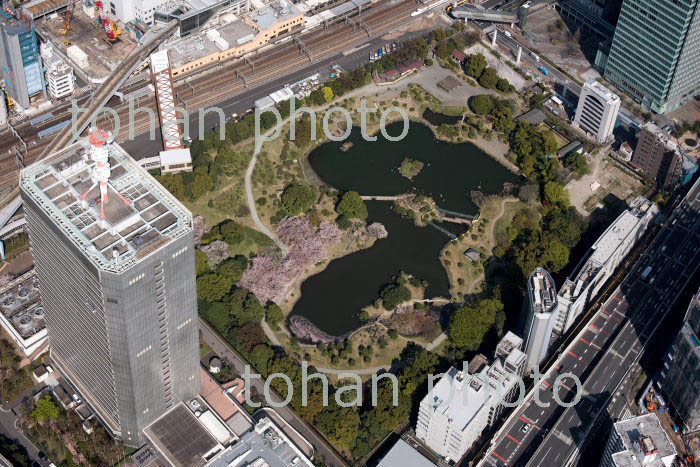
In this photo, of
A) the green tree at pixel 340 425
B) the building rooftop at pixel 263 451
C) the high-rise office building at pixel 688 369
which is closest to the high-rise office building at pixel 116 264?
the building rooftop at pixel 263 451

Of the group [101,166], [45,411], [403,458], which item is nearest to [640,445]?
[403,458]

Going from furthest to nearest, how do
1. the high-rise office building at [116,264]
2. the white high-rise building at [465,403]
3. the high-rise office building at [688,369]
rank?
the high-rise office building at [688,369] < the white high-rise building at [465,403] < the high-rise office building at [116,264]

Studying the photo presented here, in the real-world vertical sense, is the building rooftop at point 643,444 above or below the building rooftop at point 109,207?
below

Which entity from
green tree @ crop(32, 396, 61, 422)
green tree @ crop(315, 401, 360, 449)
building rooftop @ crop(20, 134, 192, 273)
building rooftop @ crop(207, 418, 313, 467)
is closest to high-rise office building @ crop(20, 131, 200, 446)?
building rooftop @ crop(20, 134, 192, 273)

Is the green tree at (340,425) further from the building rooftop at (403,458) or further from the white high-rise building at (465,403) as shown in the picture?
the white high-rise building at (465,403)

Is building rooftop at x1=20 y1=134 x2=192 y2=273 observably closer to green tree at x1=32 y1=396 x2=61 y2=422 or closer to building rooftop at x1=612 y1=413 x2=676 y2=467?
green tree at x1=32 y1=396 x2=61 y2=422

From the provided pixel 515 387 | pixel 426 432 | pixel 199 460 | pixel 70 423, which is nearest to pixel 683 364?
pixel 515 387

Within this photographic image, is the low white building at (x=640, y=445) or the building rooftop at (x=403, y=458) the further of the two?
the building rooftop at (x=403, y=458)
